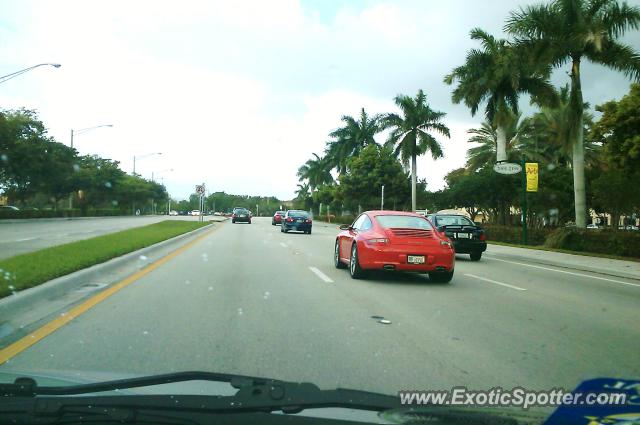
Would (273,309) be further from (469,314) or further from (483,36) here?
(483,36)

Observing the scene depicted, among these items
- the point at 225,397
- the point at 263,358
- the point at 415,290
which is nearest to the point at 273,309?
the point at 263,358

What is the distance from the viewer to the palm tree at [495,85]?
104ft

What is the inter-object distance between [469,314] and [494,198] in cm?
3492

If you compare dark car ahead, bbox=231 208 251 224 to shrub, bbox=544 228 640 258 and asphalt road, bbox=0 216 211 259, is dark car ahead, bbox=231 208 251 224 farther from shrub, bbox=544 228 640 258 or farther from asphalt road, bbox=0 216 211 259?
shrub, bbox=544 228 640 258

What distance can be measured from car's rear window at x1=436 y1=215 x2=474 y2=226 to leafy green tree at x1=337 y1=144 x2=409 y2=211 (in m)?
34.2

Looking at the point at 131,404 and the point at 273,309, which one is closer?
the point at 131,404

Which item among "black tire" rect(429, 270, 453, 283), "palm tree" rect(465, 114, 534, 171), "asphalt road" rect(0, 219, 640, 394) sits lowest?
"asphalt road" rect(0, 219, 640, 394)

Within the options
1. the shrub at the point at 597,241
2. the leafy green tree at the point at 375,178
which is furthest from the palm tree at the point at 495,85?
the leafy green tree at the point at 375,178

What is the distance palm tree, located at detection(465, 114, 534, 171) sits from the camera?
51688mm

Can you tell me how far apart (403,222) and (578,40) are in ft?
58.5

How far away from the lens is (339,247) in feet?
43.8

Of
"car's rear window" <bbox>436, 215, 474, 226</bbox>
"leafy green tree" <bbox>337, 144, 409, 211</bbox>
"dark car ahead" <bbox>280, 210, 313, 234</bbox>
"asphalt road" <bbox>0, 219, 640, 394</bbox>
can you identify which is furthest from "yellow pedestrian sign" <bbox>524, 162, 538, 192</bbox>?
"leafy green tree" <bbox>337, 144, 409, 211</bbox>

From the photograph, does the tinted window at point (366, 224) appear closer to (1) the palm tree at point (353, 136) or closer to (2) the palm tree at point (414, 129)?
(2) the palm tree at point (414, 129)

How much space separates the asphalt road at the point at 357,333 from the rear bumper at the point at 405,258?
0.37 m
